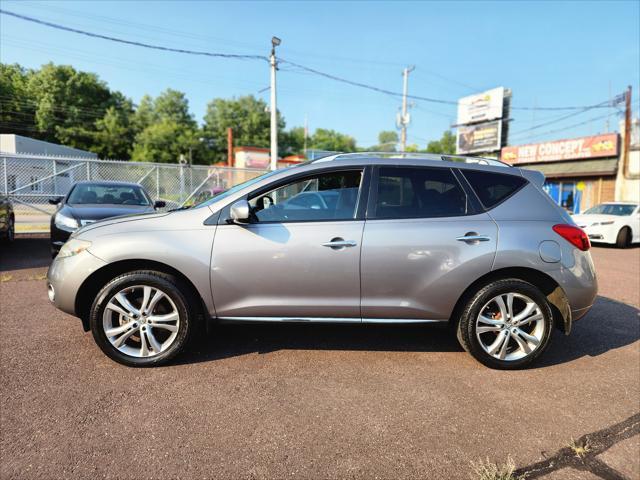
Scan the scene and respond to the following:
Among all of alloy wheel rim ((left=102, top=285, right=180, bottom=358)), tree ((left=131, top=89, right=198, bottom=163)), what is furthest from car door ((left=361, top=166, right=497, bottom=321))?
tree ((left=131, top=89, right=198, bottom=163))

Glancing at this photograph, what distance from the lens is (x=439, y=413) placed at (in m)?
2.57

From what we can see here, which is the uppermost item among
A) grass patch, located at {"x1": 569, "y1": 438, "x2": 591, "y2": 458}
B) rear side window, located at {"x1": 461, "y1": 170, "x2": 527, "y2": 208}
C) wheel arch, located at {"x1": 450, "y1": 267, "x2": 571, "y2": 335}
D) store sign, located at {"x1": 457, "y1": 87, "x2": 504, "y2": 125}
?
store sign, located at {"x1": 457, "y1": 87, "x2": 504, "y2": 125}

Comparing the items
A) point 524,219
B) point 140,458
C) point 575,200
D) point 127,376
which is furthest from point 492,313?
point 575,200

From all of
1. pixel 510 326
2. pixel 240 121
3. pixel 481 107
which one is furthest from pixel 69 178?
pixel 240 121

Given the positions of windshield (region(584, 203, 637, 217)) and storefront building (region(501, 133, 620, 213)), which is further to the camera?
storefront building (region(501, 133, 620, 213))

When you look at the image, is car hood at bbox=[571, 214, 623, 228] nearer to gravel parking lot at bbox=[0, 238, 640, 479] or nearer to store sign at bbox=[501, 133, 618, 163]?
store sign at bbox=[501, 133, 618, 163]

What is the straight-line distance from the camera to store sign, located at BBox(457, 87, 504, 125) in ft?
119

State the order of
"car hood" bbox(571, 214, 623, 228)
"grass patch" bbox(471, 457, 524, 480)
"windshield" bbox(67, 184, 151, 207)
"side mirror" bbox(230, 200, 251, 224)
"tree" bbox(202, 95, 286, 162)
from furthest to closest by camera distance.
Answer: "tree" bbox(202, 95, 286, 162) < "car hood" bbox(571, 214, 623, 228) < "windshield" bbox(67, 184, 151, 207) < "side mirror" bbox(230, 200, 251, 224) < "grass patch" bbox(471, 457, 524, 480)

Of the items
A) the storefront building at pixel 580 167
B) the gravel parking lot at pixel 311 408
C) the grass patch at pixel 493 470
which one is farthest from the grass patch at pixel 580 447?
the storefront building at pixel 580 167

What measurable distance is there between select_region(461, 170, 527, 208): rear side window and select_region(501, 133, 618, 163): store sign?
1895 centimetres

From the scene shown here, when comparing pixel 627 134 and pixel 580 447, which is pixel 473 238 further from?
pixel 627 134

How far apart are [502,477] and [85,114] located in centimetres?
6213

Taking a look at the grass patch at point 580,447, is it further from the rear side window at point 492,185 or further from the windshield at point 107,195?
the windshield at point 107,195

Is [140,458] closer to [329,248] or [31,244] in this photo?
[329,248]
